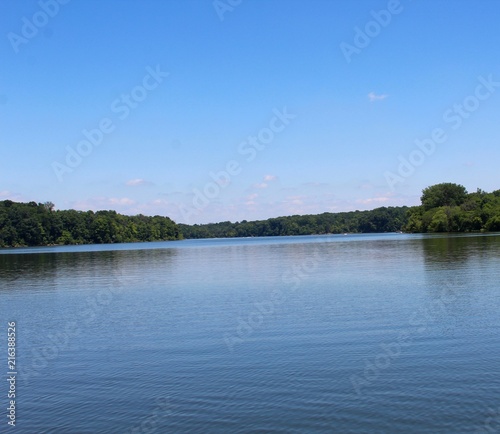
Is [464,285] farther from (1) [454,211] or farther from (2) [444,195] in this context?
(2) [444,195]

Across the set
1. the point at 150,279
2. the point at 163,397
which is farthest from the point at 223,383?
the point at 150,279

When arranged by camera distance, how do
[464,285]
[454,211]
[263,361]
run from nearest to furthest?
[263,361], [464,285], [454,211]

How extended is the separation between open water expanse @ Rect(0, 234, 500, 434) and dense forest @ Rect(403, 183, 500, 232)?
11997 cm

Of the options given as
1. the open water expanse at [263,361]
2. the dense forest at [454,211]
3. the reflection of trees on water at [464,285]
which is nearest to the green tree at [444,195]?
the dense forest at [454,211]

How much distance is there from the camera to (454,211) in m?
151

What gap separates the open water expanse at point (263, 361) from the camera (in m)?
13.2

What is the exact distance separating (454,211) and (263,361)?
145m

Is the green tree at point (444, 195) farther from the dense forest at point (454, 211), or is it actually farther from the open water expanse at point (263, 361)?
the open water expanse at point (263, 361)

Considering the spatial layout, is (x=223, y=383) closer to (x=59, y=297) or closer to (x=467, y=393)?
(x=467, y=393)

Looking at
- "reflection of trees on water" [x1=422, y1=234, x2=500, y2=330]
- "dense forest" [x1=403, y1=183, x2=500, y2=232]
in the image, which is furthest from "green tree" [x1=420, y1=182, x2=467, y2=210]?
"reflection of trees on water" [x1=422, y1=234, x2=500, y2=330]

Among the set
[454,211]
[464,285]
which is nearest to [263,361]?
[464,285]

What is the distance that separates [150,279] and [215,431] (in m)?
38.3

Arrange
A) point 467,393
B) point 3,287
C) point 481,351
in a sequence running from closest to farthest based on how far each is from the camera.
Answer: point 467,393, point 481,351, point 3,287

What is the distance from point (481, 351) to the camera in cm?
1825
